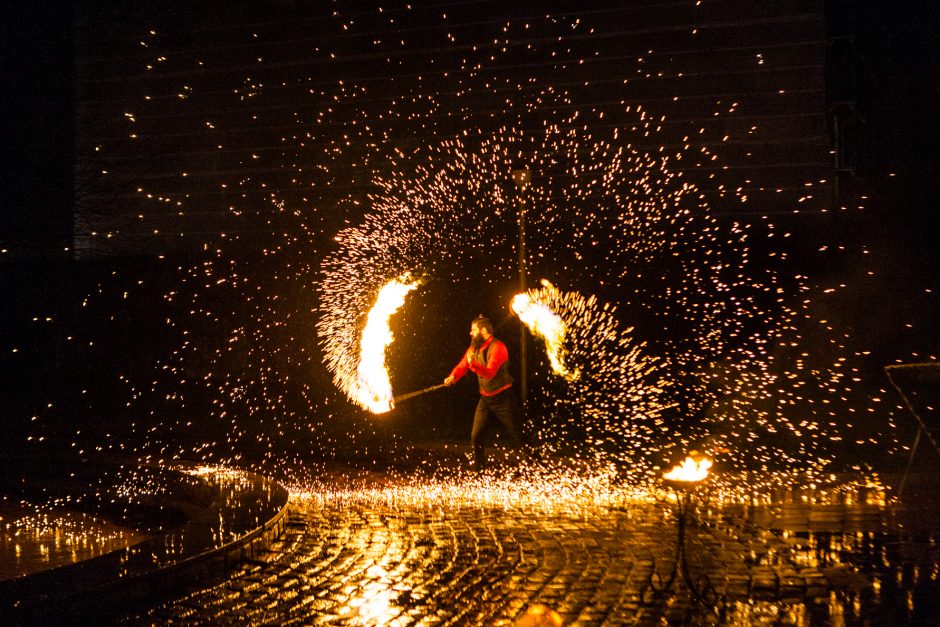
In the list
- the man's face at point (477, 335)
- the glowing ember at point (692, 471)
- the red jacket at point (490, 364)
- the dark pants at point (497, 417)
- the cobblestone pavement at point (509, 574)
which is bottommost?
the cobblestone pavement at point (509, 574)

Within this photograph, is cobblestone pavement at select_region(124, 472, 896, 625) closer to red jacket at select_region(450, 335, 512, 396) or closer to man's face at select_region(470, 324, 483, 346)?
red jacket at select_region(450, 335, 512, 396)

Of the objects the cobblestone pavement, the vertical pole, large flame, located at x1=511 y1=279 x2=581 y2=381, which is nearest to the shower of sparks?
large flame, located at x1=511 y1=279 x2=581 y2=381

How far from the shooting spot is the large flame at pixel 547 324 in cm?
1134

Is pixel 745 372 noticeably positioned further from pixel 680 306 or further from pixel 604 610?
pixel 604 610

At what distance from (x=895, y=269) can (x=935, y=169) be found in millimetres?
2768

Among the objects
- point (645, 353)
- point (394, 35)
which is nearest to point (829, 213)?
point (645, 353)

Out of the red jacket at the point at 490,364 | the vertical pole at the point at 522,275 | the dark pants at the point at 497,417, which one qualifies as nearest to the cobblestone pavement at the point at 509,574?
the dark pants at the point at 497,417

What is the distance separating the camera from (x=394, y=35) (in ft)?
58.9

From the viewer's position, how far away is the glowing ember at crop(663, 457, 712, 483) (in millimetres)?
5230

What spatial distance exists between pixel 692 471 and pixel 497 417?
534 centimetres

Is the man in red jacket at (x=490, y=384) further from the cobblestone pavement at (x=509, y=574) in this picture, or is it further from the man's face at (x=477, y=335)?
the cobblestone pavement at (x=509, y=574)

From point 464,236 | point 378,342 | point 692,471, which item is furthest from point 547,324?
point 692,471

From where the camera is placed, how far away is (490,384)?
411 inches

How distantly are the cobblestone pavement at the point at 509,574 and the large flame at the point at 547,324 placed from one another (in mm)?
3735
